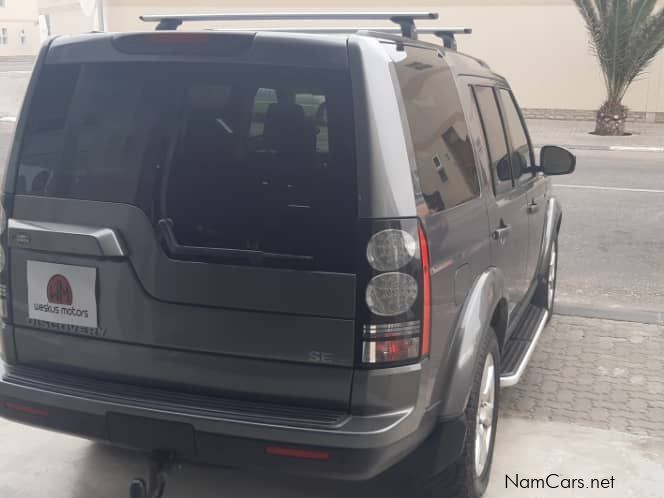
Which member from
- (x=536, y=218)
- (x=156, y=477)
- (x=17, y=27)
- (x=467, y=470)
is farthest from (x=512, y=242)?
(x=17, y=27)

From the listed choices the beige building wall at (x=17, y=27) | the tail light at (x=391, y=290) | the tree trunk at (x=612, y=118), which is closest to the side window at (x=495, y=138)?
the tail light at (x=391, y=290)

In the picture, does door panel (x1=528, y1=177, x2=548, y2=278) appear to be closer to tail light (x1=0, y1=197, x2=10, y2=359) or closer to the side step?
the side step

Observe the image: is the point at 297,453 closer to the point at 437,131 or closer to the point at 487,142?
the point at 437,131

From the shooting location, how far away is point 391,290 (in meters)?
2.73

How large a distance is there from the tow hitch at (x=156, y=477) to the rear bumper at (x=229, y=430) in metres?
0.10

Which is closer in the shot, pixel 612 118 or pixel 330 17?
pixel 330 17

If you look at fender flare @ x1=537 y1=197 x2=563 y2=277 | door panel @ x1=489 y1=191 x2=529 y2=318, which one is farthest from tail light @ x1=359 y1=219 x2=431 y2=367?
fender flare @ x1=537 y1=197 x2=563 y2=277

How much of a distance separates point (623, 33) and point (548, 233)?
53.5 feet

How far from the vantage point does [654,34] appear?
19969 millimetres

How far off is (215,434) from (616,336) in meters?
3.78

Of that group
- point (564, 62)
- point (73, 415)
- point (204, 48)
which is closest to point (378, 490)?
point (73, 415)

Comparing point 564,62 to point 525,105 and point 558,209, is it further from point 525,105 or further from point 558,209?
point 558,209

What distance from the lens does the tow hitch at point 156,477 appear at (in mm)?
3006

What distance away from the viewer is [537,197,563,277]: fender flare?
17.1 ft
